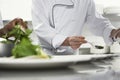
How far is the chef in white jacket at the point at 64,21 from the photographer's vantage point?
4.24 ft

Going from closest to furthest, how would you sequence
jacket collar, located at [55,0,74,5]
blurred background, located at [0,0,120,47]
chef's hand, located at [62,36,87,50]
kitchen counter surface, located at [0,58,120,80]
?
kitchen counter surface, located at [0,58,120,80] < chef's hand, located at [62,36,87,50] < jacket collar, located at [55,0,74,5] < blurred background, located at [0,0,120,47]

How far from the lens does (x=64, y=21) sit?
1.52 metres

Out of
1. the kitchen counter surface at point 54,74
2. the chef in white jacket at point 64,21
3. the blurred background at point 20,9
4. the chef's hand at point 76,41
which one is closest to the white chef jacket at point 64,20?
the chef in white jacket at point 64,21

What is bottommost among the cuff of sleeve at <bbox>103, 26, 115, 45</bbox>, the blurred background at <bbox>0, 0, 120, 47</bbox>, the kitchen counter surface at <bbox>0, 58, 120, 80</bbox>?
the cuff of sleeve at <bbox>103, 26, 115, 45</bbox>

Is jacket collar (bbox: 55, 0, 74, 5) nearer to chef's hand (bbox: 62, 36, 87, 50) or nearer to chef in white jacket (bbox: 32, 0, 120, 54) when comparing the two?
chef in white jacket (bbox: 32, 0, 120, 54)

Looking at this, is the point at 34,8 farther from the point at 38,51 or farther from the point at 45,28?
the point at 38,51

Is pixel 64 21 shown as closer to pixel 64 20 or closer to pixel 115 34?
pixel 64 20

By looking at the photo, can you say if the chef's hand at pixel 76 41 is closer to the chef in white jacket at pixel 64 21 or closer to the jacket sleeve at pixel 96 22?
the chef in white jacket at pixel 64 21

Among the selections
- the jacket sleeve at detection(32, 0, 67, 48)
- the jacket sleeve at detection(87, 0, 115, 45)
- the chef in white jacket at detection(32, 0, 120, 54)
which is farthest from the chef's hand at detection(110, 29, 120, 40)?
the jacket sleeve at detection(32, 0, 67, 48)

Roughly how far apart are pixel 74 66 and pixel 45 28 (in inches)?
33.9

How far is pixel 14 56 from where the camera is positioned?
440 millimetres

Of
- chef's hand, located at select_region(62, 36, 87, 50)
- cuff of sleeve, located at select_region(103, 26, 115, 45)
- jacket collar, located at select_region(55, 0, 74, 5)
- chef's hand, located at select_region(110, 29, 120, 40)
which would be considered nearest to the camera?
chef's hand, located at select_region(62, 36, 87, 50)

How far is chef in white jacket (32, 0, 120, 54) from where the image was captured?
129 centimetres

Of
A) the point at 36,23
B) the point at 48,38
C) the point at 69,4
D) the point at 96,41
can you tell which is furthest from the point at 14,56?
the point at 96,41
